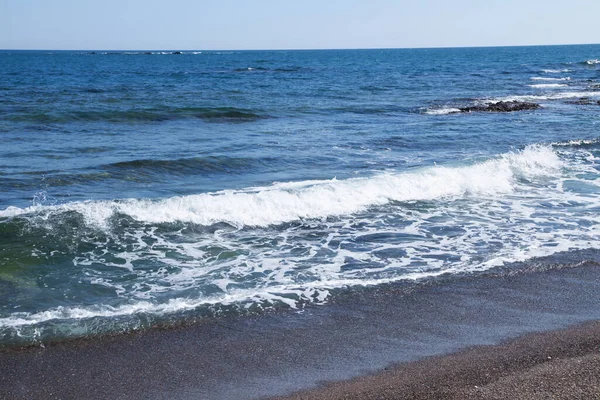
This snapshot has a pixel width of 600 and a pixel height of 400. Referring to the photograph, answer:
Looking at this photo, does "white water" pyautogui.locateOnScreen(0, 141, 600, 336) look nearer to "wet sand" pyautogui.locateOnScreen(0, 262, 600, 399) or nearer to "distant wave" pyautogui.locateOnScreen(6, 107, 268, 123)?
"wet sand" pyautogui.locateOnScreen(0, 262, 600, 399)

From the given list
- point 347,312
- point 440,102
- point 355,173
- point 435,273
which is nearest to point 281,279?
point 347,312

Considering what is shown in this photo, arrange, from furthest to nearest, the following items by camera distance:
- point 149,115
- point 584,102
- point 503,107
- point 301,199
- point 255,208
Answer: point 584,102, point 503,107, point 149,115, point 301,199, point 255,208

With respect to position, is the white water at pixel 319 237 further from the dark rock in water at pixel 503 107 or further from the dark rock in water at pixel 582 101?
the dark rock in water at pixel 582 101

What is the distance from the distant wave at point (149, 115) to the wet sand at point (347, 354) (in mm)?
19820

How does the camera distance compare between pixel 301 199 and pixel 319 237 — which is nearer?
pixel 319 237

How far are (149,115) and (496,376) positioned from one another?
23.2m

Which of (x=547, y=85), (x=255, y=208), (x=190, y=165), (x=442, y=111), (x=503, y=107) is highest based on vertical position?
(x=547, y=85)

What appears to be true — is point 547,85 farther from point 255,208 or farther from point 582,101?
point 255,208

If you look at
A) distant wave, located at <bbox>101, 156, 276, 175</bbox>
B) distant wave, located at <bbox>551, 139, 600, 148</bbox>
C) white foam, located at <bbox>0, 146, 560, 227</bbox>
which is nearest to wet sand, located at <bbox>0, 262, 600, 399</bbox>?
white foam, located at <bbox>0, 146, 560, 227</bbox>

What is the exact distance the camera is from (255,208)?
12.5 m

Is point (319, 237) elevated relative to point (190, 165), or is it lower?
lower

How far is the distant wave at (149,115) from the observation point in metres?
25.2

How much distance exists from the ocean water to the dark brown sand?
7.09 feet

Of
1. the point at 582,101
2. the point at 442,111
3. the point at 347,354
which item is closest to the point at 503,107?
the point at 442,111
